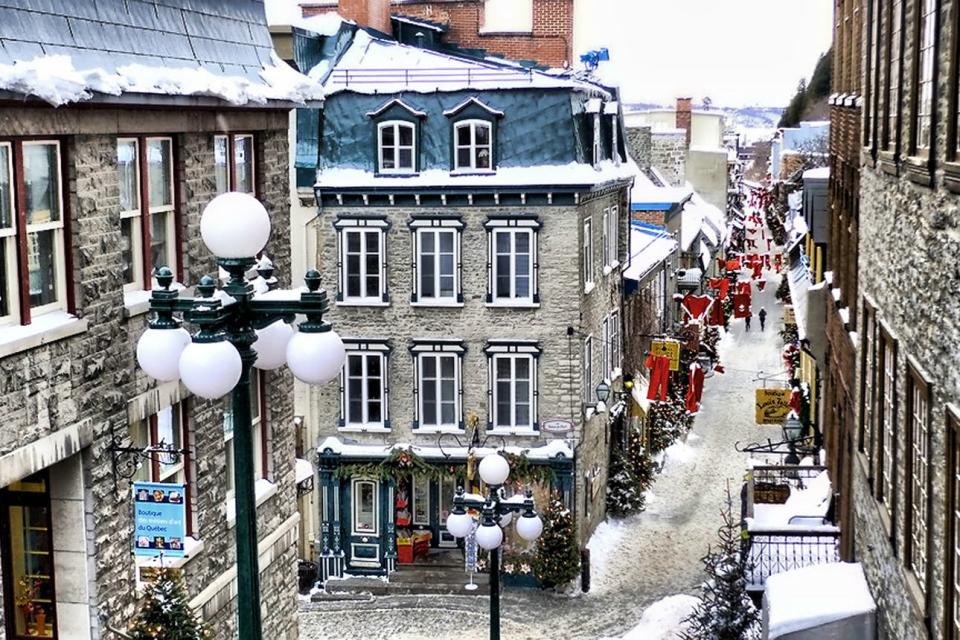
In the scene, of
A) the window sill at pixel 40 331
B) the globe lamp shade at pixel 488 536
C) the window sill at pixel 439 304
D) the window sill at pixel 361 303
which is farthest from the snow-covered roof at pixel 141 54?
the window sill at pixel 361 303

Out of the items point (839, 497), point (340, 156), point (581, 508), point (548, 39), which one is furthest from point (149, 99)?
point (548, 39)

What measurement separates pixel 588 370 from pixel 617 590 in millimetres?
4825

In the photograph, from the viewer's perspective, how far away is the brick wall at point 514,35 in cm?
3362

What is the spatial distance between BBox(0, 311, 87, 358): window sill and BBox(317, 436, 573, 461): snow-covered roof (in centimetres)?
1575

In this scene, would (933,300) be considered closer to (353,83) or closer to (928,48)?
(928,48)

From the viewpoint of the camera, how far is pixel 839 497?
65.4ft

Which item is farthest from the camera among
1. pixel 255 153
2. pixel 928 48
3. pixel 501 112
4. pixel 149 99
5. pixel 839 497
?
pixel 501 112

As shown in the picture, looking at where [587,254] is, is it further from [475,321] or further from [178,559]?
[178,559]

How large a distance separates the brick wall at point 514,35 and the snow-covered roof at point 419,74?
5518 mm

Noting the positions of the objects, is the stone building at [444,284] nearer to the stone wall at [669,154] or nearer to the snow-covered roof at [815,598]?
the snow-covered roof at [815,598]

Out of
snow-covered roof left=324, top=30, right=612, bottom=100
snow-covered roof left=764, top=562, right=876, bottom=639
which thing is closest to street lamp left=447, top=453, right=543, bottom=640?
snow-covered roof left=764, top=562, right=876, bottom=639

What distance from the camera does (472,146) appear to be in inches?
1011

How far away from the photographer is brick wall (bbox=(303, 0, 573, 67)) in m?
33.6

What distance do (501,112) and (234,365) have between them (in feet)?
63.9
